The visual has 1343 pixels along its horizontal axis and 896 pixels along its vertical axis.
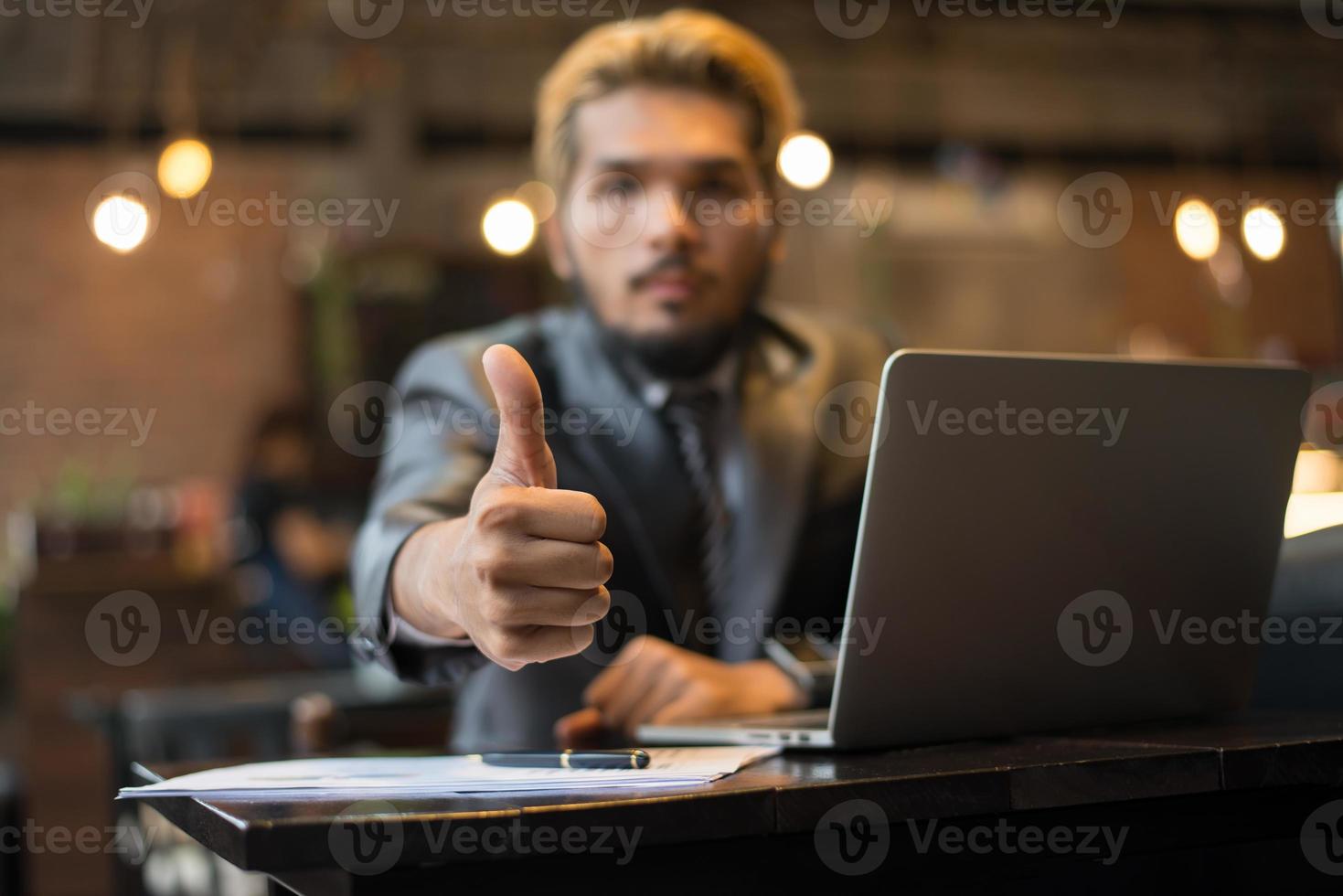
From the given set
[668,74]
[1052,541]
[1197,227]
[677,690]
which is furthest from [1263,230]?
[1052,541]

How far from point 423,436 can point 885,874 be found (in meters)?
0.79

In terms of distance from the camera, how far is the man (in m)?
1.43

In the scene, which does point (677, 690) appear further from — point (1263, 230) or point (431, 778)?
point (1263, 230)

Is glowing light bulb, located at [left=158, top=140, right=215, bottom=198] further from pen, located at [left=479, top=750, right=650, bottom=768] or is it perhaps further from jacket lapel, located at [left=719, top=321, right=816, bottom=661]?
pen, located at [left=479, top=750, right=650, bottom=768]

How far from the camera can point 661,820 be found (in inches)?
27.6

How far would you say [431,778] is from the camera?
2.63 ft

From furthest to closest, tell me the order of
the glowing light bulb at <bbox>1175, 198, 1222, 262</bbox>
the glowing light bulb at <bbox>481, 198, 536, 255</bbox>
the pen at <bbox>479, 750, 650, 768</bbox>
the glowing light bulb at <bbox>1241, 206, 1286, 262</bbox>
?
the glowing light bulb at <bbox>481, 198, 536, 255</bbox>
the glowing light bulb at <bbox>1175, 198, 1222, 262</bbox>
the glowing light bulb at <bbox>1241, 206, 1286, 262</bbox>
the pen at <bbox>479, 750, 650, 768</bbox>

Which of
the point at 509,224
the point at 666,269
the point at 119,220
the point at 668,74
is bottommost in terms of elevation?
the point at 666,269

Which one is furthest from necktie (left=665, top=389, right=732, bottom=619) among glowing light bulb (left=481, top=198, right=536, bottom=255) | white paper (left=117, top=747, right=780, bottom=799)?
glowing light bulb (left=481, top=198, right=536, bottom=255)

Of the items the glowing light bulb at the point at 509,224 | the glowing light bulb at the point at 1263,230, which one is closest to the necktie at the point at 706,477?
the glowing light bulb at the point at 1263,230

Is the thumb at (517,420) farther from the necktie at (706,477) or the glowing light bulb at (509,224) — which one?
the glowing light bulb at (509,224)

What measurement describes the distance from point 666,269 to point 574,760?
2.58 ft

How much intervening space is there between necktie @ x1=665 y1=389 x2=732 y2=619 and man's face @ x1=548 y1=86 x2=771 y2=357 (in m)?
0.08

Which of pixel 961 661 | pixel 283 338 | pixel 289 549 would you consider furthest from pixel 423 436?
pixel 283 338
